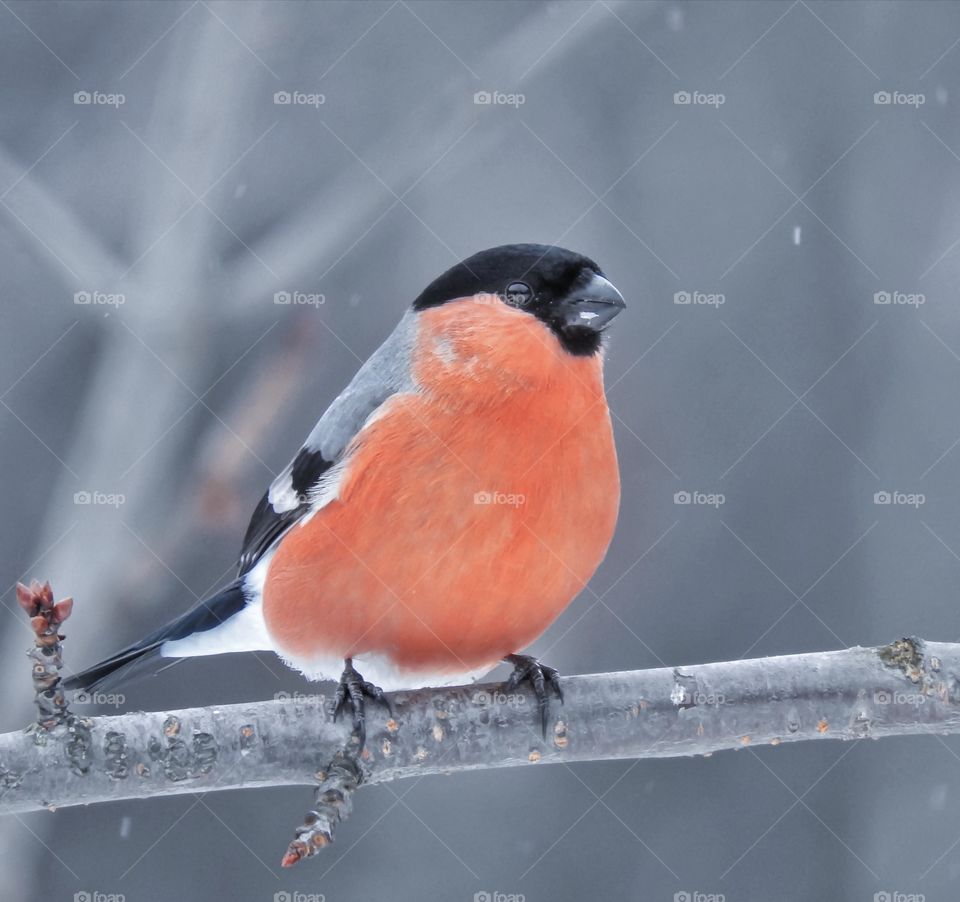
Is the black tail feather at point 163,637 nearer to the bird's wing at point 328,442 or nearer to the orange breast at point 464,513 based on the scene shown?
the bird's wing at point 328,442

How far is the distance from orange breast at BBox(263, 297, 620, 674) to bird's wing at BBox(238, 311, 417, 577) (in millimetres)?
73

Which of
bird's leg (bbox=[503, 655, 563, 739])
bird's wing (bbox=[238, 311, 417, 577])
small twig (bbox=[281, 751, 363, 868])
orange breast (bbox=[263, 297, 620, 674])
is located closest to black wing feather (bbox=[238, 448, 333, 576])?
bird's wing (bbox=[238, 311, 417, 577])

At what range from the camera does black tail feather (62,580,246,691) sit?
2863 mm

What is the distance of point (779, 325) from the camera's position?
4082 millimetres

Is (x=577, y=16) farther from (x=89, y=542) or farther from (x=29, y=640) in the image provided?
(x=29, y=640)

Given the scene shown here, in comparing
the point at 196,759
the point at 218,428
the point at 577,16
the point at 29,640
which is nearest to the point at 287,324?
the point at 218,428

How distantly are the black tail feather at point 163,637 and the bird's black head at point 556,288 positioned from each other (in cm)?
102

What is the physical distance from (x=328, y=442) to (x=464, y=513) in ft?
1.62

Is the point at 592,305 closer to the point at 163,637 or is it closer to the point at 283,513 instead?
the point at 283,513

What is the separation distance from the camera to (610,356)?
3.57 metres

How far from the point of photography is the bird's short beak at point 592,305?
2.58 meters

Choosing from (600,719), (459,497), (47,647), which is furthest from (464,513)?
(47,647)

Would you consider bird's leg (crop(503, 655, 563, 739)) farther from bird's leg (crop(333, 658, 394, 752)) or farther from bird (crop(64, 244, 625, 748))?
bird's leg (crop(333, 658, 394, 752))

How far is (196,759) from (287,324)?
6.15 ft
